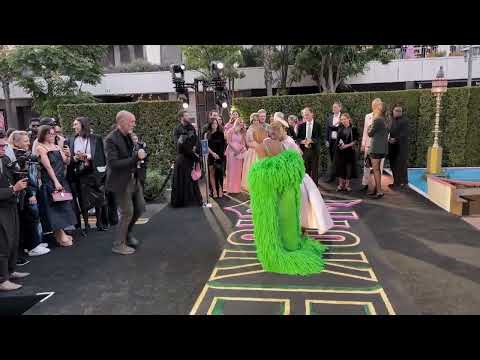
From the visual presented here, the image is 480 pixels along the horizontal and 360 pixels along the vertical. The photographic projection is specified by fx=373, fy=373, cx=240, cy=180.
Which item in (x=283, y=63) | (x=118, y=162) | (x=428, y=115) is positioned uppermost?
(x=283, y=63)

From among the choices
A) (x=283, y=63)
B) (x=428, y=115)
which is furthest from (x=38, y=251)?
(x=283, y=63)

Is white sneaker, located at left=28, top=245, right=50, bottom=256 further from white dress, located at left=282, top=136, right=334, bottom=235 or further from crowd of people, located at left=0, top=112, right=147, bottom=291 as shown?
white dress, located at left=282, top=136, right=334, bottom=235

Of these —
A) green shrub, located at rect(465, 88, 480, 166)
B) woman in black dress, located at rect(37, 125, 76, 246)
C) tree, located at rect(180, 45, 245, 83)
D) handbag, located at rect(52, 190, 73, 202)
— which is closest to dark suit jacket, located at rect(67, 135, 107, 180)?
woman in black dress, located at rect(37, 125, 76, 246)

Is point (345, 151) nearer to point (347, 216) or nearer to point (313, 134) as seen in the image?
point (313, 134)

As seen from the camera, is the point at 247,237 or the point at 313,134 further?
the point at 313,134

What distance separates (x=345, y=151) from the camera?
8.01 m

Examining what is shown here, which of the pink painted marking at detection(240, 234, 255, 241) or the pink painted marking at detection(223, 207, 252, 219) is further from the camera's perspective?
the pink painted marking at detection(223, 207, 252, 219)

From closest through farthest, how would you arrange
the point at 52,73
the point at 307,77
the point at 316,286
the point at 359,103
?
the point at 316,286
the point at 359,103
the point at 52,73
the point at 307,77

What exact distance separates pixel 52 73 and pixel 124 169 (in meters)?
14.4

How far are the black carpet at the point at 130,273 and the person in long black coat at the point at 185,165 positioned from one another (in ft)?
4.32

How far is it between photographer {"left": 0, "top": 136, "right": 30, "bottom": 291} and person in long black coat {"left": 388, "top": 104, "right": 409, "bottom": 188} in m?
7.10

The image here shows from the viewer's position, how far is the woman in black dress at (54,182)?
5.11 m

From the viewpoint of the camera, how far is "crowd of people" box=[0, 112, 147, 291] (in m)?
4.09
